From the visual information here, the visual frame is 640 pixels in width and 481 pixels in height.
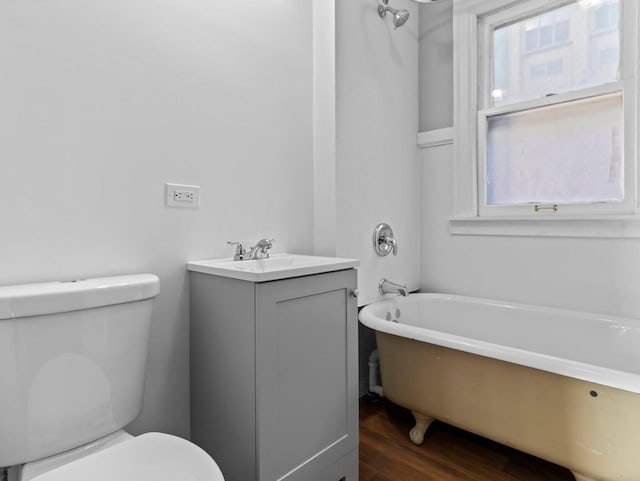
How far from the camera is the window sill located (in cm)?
173

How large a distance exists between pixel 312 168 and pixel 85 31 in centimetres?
105

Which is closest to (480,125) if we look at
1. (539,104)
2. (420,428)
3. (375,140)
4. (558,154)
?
(539,104)

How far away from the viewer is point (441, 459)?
1585 millimetres

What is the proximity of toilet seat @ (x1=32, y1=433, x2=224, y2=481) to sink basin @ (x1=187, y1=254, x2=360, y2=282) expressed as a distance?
47 cm

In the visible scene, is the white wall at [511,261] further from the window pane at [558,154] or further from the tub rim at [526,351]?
the window pane at [558,154]

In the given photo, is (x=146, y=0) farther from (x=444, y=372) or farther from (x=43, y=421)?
(x=444, y=372)

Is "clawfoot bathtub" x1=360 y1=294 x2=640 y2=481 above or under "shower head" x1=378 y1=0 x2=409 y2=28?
under

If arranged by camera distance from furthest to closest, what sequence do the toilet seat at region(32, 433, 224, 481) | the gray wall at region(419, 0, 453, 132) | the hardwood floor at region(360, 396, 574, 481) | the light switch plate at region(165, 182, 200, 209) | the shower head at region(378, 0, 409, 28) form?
the gray wall at region(419, 0, 453, 132) < the shower head at region(378, 0, 409, 28) < the hardwood floor at region(360, 396, 574, 481) < the light switch plate at region(165, 182, 200, 209) < the toilet seat at region(32, 433, 224, 481)

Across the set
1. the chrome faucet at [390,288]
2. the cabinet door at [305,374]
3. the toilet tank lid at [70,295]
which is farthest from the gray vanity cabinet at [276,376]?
the chrome faucet at [390,288]

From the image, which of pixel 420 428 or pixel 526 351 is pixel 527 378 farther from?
pixel 420 428

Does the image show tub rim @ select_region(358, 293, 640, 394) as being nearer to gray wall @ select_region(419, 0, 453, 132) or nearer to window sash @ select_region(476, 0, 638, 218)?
window sash @ select_region(476, 0, 638, 218)

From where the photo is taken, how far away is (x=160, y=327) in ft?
4.50

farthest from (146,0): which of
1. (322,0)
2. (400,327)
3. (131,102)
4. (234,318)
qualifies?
(400,327)

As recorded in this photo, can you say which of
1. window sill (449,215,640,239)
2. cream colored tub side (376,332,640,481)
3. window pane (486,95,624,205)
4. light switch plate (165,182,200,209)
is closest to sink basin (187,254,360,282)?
light switch plate (165,182,200,209)
